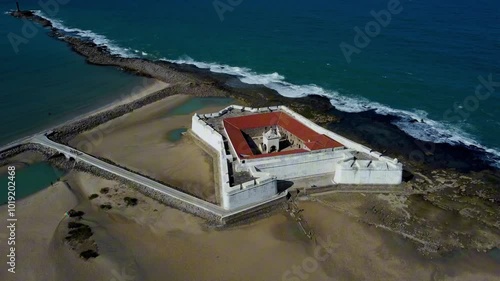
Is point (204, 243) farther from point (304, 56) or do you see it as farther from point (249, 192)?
point (304, 56)

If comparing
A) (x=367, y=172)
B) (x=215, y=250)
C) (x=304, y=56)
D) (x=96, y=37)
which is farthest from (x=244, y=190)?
(x=96, y=37)

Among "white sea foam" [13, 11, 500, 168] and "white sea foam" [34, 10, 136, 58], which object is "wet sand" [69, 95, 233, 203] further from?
"white sea foam" [34, 10, 136, 58]

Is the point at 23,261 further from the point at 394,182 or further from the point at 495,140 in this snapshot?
the point at 495,140

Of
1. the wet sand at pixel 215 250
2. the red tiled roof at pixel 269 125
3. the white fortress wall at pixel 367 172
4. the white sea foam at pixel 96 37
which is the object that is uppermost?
the white sea foam at pixel 96 37

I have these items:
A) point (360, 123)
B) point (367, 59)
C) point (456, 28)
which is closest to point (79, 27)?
point (367, 59)

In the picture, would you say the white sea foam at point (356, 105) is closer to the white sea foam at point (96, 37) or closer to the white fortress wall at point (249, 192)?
the white sea foam at point (96, 37)

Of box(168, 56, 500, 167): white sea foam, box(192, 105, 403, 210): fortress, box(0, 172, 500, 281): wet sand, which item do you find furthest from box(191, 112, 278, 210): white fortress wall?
box(168, 56, 500, 167): white sea foam

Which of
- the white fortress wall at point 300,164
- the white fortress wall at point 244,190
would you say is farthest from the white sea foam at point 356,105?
the white fortress wall at point 244,190
